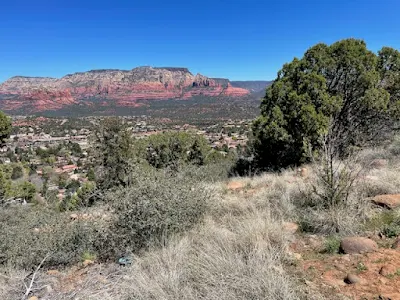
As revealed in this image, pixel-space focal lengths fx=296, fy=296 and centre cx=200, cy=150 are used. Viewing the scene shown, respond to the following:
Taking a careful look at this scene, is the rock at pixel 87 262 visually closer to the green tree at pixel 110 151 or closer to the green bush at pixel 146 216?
the green bush at pixel 146 216

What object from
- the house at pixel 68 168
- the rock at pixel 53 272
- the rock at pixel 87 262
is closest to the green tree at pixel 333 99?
the rock at pixel 87 262

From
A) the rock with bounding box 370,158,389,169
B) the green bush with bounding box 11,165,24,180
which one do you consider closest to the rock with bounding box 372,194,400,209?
the rock with bounding box 370,158,389,169

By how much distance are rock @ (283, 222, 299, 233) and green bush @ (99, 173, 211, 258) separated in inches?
53.2

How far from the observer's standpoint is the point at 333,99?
1030 cm

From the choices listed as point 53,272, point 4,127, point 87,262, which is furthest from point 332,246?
point 4,127

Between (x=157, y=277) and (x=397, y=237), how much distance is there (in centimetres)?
286

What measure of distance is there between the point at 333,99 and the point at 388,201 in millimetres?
6450

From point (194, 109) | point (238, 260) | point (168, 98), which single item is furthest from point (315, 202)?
point (168, 98)

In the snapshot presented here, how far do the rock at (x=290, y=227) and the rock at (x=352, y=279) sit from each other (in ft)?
4.19

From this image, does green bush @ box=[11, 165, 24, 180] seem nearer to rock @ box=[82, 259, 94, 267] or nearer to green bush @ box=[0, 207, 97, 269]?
green bush @ box=[0, 207, 97, 269]

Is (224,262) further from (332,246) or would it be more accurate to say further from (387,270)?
(387,270)

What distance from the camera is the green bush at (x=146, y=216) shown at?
13.4 feet

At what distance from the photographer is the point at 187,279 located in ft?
9.39

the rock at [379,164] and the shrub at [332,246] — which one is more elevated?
the rock at [379,164]
